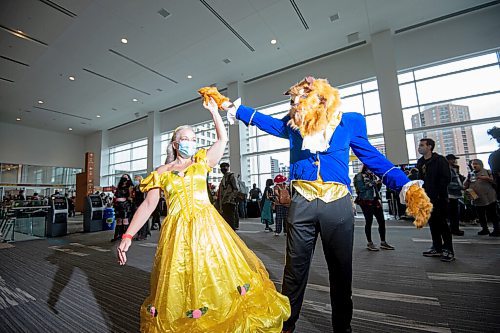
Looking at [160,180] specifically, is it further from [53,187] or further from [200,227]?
[53,187]

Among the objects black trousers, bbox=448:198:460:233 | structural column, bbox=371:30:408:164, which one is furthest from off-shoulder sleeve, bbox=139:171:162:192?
structural column, bbox=371:30:408:164

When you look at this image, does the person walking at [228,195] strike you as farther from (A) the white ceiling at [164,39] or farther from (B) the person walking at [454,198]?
(A) the white ceiling at [164,39]

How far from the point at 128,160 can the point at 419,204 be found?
18.3 m

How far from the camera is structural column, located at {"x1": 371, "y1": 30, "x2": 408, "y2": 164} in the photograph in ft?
25.4

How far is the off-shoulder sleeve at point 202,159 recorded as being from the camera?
1.58 meters

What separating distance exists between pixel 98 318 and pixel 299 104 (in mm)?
2182

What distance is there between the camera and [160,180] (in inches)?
59.4

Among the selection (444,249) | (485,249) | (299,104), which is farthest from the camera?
(485,249)

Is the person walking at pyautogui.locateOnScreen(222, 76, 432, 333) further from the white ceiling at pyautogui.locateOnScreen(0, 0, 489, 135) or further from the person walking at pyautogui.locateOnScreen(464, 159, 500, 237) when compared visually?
the white ceiling at pyautogui.locateOnScreen(0, 0, 489, 135)

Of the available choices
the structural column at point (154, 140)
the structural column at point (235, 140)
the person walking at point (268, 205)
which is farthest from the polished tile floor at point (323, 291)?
the structural column at point (154, 140)

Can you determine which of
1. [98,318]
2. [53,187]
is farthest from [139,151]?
[98,318]

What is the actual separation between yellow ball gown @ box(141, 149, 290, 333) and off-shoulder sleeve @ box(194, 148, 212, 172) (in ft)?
0.10

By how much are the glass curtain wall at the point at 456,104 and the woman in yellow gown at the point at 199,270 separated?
29.5 feet

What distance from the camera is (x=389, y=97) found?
26.0 ft
